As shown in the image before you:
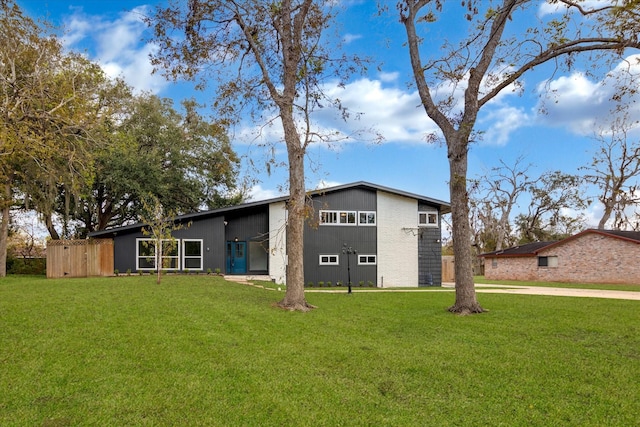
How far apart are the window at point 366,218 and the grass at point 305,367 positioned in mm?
13084

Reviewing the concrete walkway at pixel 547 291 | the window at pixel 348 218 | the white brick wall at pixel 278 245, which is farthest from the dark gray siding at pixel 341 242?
the concrete walkway at pixel 547 291

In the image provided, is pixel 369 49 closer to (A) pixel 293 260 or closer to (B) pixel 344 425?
(A) pixel 293 260

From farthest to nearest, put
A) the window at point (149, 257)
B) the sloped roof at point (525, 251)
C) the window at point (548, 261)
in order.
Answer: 1. the sloped roof at point (525, 251)
2. the window at point (548, 261)
3. the window at point (149, 257)

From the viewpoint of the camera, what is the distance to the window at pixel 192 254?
1995 cm

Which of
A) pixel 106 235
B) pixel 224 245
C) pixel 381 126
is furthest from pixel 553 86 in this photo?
pixel 106 235

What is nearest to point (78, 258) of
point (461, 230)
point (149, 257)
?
point (149, 257)

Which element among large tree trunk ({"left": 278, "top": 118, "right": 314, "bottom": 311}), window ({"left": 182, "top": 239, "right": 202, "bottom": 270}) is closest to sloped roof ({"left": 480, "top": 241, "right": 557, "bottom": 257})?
window ({"left": 182, "top": 239, "right": 202, "bottom": 270})

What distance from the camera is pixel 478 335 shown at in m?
7.36

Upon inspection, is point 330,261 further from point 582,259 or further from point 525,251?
point 582,259

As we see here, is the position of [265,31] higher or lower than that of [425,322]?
higher

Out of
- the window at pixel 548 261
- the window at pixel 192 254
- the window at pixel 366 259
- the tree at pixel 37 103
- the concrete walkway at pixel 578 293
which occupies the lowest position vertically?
the concrete walkway at pixel 578 293

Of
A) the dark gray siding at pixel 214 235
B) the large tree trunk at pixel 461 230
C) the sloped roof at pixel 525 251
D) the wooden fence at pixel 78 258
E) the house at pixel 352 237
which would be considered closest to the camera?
the large tree trunk at pixel 461 230

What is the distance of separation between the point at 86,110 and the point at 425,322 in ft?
31.0

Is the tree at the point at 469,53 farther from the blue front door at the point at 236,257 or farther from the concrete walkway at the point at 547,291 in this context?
the blue front door at the point at 236,257
